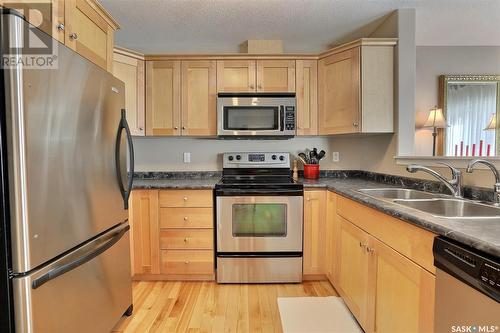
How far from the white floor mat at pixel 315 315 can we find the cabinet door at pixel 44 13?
2167 millimetres

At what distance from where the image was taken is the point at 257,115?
2580mm

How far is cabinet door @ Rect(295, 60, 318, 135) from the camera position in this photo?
8.68ft

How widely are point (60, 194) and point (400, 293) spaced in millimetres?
1598

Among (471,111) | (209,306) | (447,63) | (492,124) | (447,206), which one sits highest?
(447,63)

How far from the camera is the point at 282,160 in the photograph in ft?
9.41

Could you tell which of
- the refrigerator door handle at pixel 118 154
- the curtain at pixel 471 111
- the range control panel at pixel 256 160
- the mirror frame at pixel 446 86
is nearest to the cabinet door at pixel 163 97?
the range control panel at pixel 256 160

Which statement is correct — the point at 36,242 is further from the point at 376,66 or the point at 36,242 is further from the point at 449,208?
the point at 376,66

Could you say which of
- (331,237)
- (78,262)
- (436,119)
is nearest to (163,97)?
(78,262)

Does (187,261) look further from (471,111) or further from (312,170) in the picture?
(471,111)

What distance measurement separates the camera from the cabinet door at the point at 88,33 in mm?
1419

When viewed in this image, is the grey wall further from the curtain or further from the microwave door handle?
the microwave door handle

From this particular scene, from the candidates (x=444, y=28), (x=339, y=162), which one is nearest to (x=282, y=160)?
(x=339, y=162)

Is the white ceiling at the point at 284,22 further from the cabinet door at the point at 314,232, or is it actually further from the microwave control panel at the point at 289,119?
the cabinet door at the point at 314,232

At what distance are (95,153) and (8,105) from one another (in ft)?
1.64
